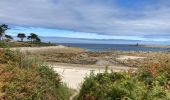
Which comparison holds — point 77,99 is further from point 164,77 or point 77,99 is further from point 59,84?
point 164,77

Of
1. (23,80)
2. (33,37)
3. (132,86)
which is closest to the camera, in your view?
(132,86)

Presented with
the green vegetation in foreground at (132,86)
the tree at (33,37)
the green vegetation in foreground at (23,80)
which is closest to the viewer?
the green vegetation in foreground at (132,86)

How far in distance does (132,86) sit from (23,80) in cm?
304

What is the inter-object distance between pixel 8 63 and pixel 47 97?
2.65 metres

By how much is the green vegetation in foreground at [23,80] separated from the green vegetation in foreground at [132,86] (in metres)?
1.37

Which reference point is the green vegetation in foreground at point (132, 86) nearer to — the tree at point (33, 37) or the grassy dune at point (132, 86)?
the grassy dune at point (132, 86)

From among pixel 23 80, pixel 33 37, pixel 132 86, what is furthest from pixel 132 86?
pixel 33 37

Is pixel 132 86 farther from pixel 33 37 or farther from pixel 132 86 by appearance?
pixel 33 37

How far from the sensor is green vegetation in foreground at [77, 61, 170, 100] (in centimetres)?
1034

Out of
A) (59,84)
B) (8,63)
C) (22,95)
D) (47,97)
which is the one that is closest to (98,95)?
(47,97)

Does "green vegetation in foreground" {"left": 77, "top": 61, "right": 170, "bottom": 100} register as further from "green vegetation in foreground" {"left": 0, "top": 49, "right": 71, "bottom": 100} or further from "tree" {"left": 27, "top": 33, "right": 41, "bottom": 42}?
"tree" {"left": 27, "top": 33, "right": 41, "bottom": 42}

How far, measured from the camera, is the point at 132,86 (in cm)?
1118

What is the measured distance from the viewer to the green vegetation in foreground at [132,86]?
10.3m

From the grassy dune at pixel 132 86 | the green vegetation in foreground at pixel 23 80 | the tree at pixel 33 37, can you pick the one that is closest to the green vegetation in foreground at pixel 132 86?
the grassy dune at pixel 132 86
